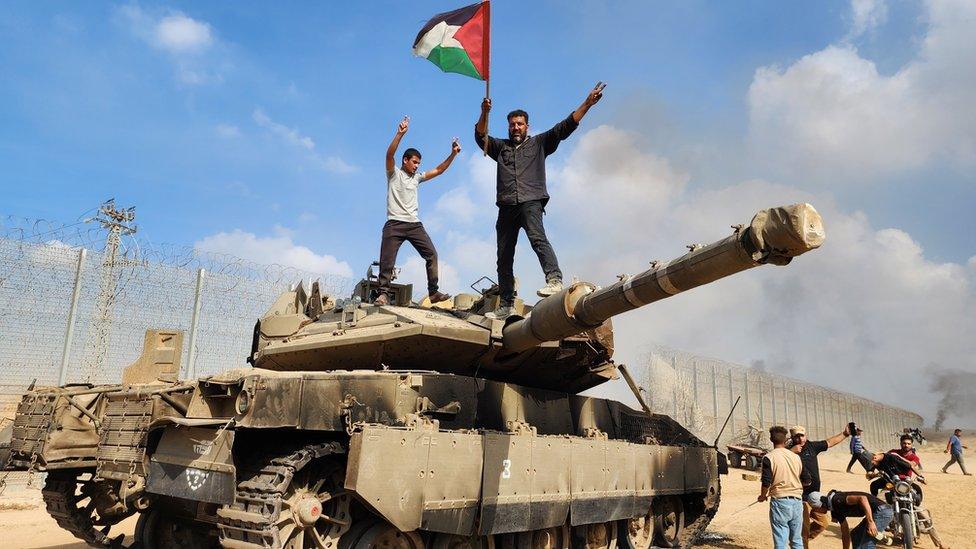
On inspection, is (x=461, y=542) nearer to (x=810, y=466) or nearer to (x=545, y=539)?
(x=545, y=539)

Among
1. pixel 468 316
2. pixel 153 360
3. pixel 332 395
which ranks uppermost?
pixel 468 316

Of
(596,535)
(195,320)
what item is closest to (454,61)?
(596,535)

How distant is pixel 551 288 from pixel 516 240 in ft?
3.89

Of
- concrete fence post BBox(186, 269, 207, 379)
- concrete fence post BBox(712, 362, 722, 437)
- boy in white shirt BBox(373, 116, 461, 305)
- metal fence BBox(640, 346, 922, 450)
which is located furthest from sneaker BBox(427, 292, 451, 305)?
concrete fence post BBox(712, 362, 722, 437)

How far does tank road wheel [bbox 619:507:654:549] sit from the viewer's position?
9.73m

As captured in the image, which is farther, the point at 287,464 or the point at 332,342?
the point at 332,342

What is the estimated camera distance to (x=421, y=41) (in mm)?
9078

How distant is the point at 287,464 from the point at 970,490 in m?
17.5

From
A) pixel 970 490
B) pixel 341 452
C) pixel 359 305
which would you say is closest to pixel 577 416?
pixel 359 305

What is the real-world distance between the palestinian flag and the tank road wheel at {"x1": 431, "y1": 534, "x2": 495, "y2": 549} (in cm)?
500

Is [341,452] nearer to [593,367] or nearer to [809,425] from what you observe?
[593,367]

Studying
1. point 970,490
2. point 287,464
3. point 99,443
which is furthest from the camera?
point 970,490

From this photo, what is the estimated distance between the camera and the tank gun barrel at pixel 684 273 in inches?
179

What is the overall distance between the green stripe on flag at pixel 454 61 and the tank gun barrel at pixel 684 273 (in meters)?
3.18
